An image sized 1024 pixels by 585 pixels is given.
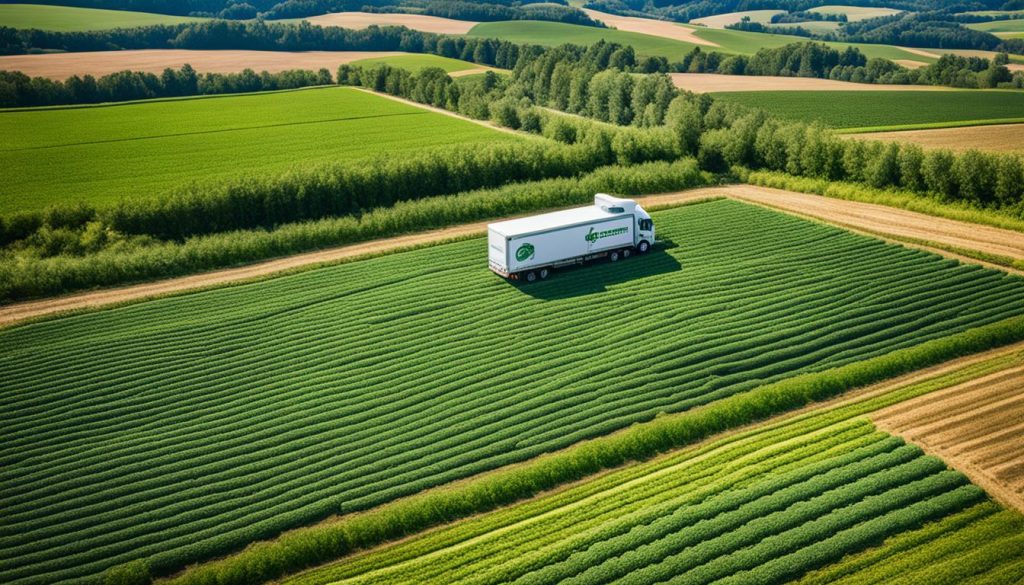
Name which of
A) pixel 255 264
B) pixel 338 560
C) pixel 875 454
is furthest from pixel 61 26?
pixel 875 454

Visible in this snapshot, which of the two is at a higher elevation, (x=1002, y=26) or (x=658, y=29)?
(x=1002, y=26)

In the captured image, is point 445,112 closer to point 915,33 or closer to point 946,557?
point 946,557

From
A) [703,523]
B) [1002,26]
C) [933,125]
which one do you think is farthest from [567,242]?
[1002,26]

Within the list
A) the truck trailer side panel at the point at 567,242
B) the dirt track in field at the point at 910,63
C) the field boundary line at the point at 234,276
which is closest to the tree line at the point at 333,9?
the dirt track in field at the point at 910,63

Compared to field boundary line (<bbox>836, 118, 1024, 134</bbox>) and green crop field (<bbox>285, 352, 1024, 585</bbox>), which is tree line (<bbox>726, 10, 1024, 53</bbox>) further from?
green crop field (<bbox>285, 352, 1024, 585</bbox>)

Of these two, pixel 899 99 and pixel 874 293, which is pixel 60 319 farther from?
pixel 899 99

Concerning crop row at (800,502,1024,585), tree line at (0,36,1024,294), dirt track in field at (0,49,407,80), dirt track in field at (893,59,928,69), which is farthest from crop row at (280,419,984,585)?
dirt track in field at (893,59,928,69)

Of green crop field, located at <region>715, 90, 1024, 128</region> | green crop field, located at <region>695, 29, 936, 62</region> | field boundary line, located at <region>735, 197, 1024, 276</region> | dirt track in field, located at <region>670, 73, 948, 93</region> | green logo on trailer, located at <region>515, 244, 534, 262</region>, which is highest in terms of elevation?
green crop field, located at <region>695, 29, 936, 62</region>
